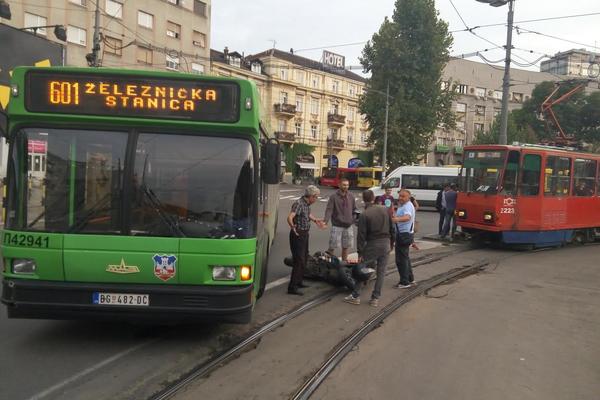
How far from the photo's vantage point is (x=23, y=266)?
486cm

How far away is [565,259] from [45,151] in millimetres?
11972

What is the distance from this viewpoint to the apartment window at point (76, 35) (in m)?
34.7

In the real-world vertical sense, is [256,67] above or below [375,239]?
above

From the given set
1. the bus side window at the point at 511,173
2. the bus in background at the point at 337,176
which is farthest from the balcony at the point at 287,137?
the bus side window at the point at 511,173

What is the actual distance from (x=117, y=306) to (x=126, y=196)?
1.04m

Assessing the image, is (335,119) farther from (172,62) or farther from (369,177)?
(172,62)

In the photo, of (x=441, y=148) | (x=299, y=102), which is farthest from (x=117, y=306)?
(x=441, y=148)

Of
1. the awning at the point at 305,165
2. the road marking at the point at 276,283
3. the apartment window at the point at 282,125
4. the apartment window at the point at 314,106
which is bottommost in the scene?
the road marking at the point at 276,283

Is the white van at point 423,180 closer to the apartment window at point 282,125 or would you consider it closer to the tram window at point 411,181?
the tram window at point 411,181

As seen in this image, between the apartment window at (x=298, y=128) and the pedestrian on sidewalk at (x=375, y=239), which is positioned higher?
the apartment window at (x=298, y=128)

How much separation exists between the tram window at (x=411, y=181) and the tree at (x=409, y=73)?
10.6 m

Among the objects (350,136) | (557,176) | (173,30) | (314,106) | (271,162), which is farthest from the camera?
(350,136)

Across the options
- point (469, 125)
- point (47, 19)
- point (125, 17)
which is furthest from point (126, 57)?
point (469, 125)

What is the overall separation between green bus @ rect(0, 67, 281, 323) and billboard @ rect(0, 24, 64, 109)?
42.2 feet
